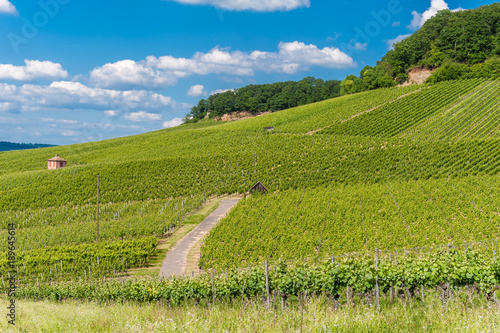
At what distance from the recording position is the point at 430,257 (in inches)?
434

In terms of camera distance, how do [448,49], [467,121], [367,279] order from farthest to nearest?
[448,49], [467,121], [367,279]

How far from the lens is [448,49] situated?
96.0m

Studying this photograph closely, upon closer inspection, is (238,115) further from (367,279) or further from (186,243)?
(367,279)

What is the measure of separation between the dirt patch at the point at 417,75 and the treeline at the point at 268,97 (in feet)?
130

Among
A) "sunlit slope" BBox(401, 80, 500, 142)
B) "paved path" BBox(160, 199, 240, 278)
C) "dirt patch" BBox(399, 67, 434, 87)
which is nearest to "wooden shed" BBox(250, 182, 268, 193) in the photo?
"paved path" BBox(160, 199, 240, 278)

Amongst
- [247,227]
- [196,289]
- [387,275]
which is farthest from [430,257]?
[247,227]

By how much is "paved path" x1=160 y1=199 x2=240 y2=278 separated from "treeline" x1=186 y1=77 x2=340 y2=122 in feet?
324

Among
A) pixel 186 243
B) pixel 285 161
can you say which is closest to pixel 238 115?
pixel 285 161

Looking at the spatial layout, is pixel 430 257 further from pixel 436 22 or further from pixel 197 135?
pixel 436 22

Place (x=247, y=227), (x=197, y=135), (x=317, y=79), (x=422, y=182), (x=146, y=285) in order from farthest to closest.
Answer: (x=317, y=79)
(x=197, y=135)
(x=422, y=182)
(x=247, y=227)
(x=146, y=285)

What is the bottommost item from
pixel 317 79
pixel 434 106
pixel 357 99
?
pixel 434 106

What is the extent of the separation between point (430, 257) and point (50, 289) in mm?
20330

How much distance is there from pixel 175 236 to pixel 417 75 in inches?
3433

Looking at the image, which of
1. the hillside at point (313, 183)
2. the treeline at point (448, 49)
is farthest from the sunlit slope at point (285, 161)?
the treeline at point (448, 49)
